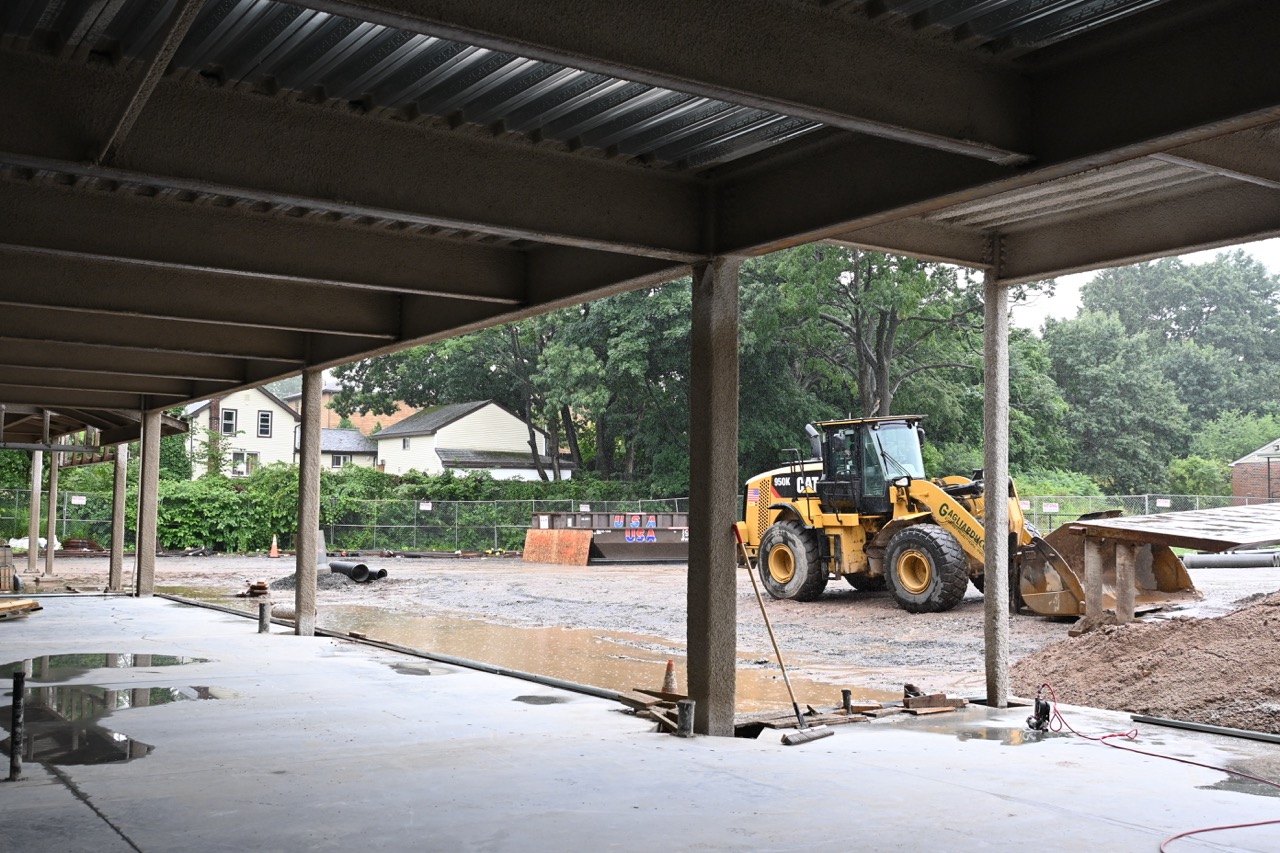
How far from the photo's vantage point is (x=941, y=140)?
21.9 ft

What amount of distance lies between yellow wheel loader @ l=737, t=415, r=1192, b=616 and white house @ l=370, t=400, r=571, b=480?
1909 inches

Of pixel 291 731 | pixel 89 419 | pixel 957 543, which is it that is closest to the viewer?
pixel 291 731

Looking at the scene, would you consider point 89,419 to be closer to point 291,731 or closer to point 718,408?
point 291,731

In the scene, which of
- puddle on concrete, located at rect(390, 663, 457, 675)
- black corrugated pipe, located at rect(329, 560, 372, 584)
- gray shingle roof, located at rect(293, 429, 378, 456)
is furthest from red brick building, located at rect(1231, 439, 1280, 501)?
gray shingle roof, located at rect(293, 429, 378, 456)

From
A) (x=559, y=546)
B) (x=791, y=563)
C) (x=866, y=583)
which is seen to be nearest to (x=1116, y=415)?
(x=559, y=546)

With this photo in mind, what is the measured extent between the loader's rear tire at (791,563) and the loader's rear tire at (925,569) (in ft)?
6.78

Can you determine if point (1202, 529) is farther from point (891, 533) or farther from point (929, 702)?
point (891, 533)

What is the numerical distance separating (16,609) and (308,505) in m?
6.77

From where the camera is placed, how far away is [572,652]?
17625 mm

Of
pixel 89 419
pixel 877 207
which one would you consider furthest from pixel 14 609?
pixel 877 207

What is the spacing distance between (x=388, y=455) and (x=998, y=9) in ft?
242

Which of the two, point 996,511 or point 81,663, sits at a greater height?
point 996,511

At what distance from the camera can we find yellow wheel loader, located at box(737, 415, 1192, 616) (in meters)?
18.0

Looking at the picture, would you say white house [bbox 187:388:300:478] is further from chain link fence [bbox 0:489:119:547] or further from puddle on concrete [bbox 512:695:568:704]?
puddle on concrete [bbox 512:695:568:704]
